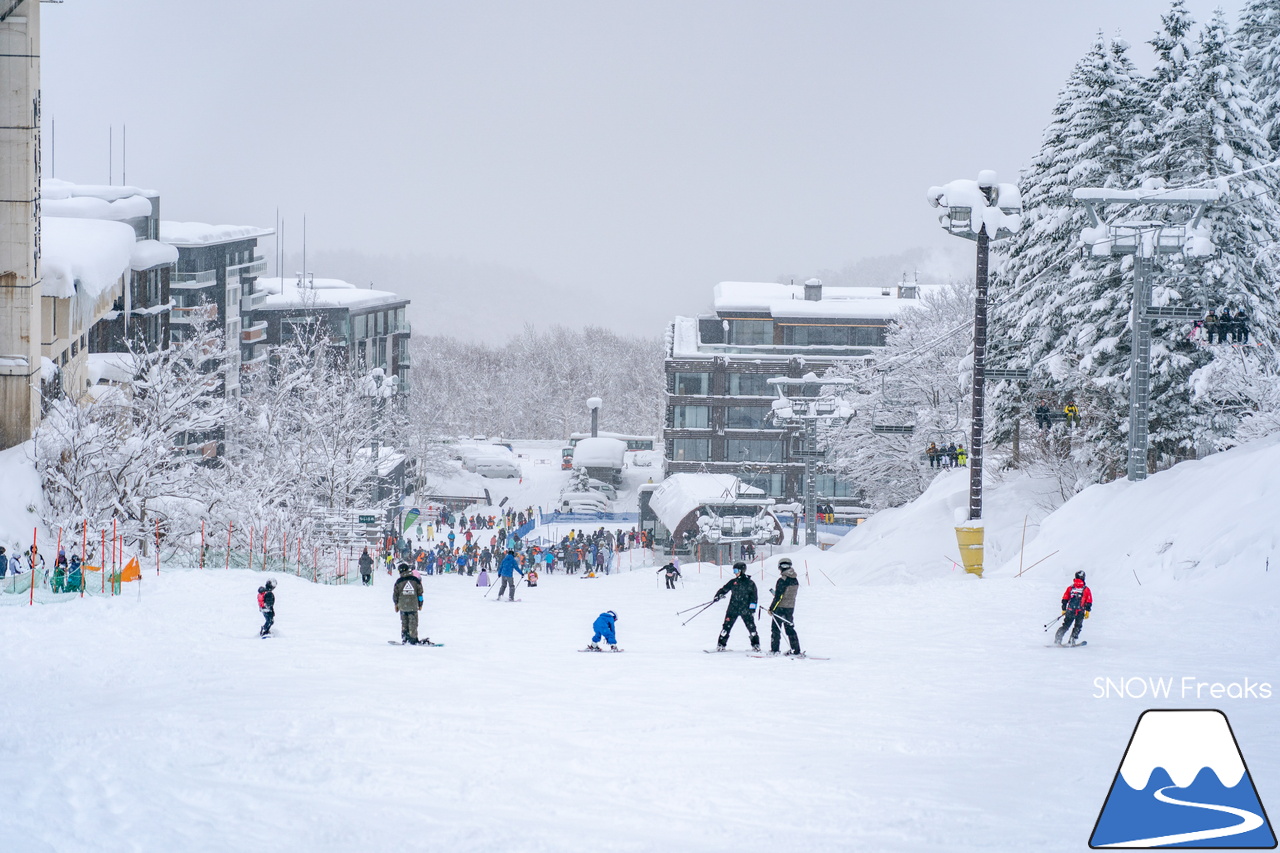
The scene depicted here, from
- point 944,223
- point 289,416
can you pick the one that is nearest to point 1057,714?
point 944,223

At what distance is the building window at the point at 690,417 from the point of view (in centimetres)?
6600

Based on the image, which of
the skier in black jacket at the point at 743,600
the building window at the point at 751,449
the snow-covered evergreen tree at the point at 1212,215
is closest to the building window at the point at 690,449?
the building window at the point at 751,449

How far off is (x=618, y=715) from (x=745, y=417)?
55.1 m

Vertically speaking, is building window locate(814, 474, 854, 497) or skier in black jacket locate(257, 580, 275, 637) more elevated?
skier in black jacket locate(257, 580, 275, 637)

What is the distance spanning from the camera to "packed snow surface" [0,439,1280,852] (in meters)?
8.15

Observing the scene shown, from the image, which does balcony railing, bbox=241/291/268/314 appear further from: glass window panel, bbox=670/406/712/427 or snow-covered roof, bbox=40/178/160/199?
glass window panel, bbox=670/406/712/427

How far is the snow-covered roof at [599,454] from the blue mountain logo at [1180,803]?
238 ft

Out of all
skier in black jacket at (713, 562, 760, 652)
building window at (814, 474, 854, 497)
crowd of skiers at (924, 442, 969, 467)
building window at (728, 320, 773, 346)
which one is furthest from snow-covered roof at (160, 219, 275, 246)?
skier in black jacket at (713, 562, 760, 652)

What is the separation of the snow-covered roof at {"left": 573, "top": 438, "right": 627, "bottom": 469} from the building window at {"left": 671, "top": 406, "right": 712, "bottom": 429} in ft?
52.6

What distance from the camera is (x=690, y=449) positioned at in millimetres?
66500

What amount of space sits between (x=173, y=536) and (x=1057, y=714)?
2437 cm

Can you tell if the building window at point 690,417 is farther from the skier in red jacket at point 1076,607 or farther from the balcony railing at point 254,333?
the skier in red jacket at point 1076,607

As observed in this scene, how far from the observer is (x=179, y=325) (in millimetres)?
64250

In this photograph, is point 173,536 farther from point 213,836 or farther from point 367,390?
point 213,836
